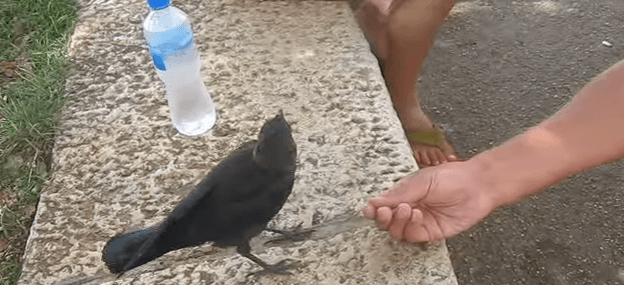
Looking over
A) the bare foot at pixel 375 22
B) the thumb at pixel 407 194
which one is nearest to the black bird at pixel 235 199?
Answer: the thumb at pixel 407 194

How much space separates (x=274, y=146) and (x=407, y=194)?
0.40 m

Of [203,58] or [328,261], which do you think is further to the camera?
[203,58]

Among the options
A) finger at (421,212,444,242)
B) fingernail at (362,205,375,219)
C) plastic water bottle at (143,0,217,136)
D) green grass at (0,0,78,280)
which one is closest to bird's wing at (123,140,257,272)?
fingernail at (362,205,375,219)

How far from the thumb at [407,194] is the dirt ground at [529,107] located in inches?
30.8

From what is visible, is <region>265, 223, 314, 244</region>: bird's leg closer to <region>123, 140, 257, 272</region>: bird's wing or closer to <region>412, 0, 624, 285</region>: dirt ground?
<region>123, 140, 257, 272</region>: bird's wing

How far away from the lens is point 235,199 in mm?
1649

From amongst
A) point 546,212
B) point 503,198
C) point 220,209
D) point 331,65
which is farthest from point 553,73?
point 220,209

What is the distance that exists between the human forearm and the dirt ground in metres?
0.74

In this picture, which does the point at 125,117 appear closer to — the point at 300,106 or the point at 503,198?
the point at 300,106

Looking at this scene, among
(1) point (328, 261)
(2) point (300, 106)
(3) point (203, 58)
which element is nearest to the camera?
(1) point (328, 261)

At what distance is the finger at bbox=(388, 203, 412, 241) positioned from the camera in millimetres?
1789

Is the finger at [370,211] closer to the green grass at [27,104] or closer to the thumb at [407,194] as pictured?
the thumb at [407,194]

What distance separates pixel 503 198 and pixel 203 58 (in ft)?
3.68

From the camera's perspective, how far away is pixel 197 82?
2338 mm
